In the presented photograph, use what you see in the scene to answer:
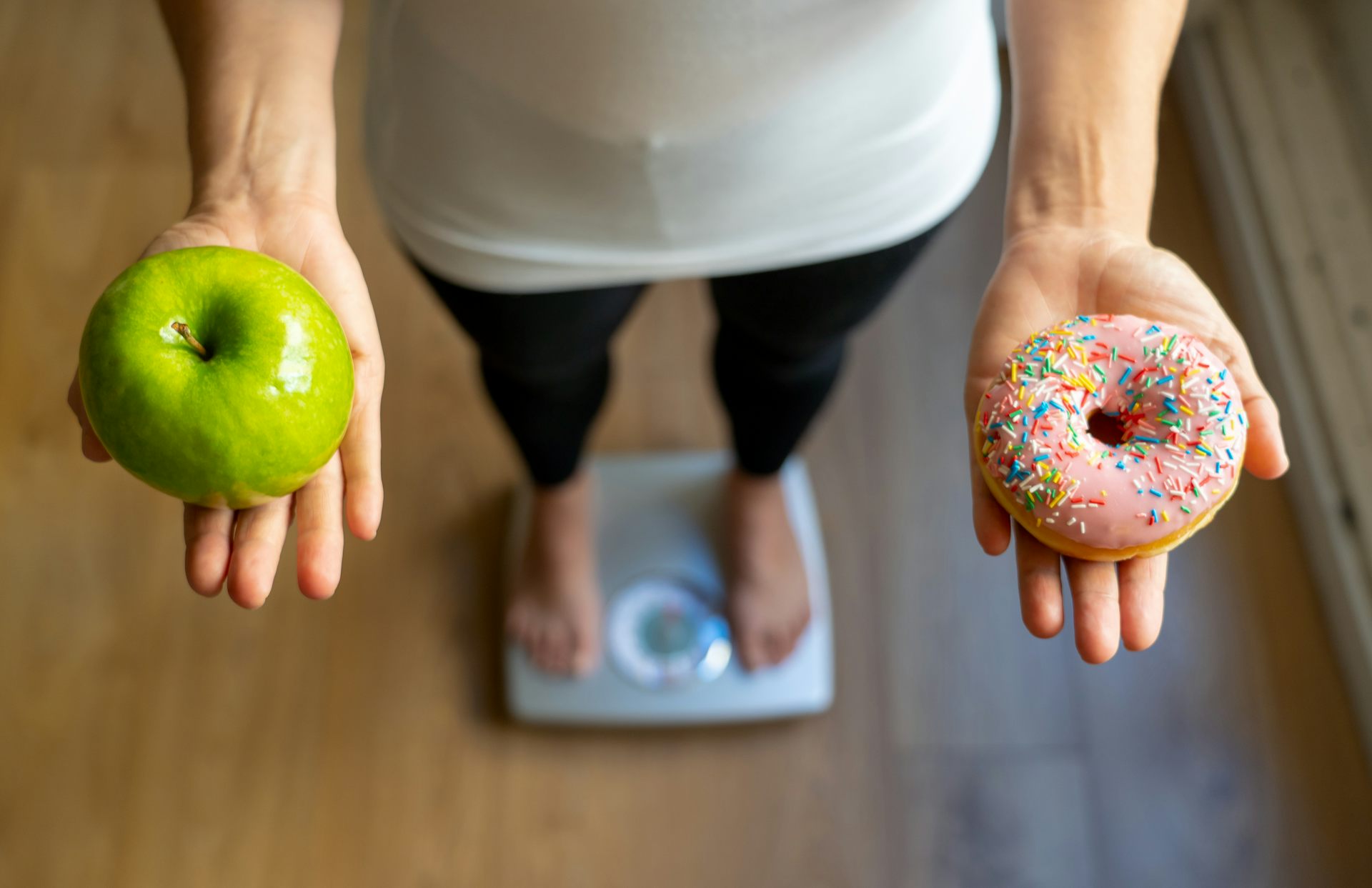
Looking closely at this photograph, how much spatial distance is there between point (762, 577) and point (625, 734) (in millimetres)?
281

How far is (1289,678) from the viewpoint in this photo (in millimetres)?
1402

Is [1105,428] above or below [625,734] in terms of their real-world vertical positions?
above

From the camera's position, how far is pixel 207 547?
69 centimetres

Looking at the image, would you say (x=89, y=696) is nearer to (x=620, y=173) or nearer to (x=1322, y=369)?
(x=620, y=173)

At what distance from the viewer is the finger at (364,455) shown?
70 cm

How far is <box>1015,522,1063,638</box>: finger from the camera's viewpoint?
2.27 ft

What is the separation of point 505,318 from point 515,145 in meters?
0.16

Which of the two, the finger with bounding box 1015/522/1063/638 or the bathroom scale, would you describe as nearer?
the finger with bounding box 1015/522/1063/638

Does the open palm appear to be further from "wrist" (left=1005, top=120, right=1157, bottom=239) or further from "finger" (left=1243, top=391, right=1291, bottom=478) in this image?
"finger" (left=1243, top=391, right=1291, bottom=478)

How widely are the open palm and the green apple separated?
27 millimetres

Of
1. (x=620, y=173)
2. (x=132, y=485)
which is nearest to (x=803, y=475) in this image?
(x=620, y=173)

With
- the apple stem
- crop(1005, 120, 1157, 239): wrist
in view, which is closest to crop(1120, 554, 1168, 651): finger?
crop(1005, 120, 1157, 239): wrist

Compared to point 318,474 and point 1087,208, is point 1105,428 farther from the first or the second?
point 318,474

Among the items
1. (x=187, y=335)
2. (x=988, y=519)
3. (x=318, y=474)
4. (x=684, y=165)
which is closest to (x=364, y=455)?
(x=318, y=474)
